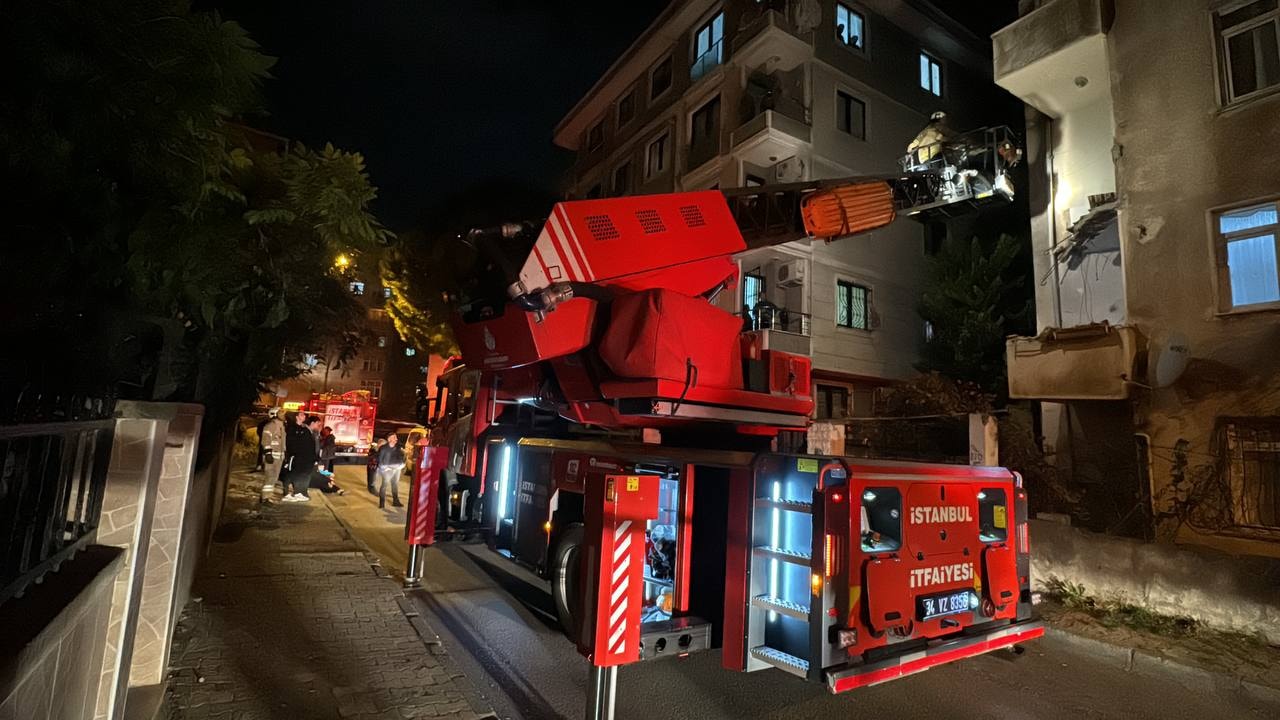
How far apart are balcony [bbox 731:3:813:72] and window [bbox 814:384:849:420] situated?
390 inches

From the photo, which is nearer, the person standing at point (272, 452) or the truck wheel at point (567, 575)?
the truck wheel at point (567, 575)

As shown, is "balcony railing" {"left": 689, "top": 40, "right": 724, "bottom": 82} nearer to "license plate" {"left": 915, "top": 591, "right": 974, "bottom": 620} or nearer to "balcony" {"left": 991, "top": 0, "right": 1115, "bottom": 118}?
"balcony" {"left": 991, "top": 0, "right": 1115, "bottom": 118}

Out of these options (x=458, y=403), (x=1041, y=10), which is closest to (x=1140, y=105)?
(x=1041, y=10)

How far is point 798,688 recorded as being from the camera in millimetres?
4977

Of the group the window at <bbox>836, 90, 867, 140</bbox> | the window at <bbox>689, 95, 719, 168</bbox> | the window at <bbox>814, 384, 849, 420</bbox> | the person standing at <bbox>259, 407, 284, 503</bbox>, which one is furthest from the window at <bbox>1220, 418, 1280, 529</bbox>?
the person standing at <bbox>259, 407, 284, 503</bbox>

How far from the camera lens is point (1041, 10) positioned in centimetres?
1091

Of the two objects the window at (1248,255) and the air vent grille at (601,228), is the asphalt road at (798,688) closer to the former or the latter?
the air vent grille at (601,228)

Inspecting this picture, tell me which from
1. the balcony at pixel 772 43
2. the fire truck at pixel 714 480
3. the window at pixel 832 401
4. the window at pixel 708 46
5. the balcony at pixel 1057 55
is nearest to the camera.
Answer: the fire truck at pixel 714 480

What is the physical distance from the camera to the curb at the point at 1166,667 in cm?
532

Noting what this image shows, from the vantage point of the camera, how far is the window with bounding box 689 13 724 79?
20.0 meters

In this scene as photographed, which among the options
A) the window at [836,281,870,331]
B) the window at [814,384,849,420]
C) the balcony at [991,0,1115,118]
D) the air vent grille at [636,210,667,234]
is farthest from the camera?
the window at [814,384,849,420]

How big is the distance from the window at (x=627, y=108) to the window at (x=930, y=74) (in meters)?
10.7

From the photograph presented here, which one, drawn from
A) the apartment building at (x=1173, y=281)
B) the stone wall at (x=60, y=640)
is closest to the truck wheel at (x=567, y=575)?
the stone wall at (x=60, y=640)

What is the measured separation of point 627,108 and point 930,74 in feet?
37.7
